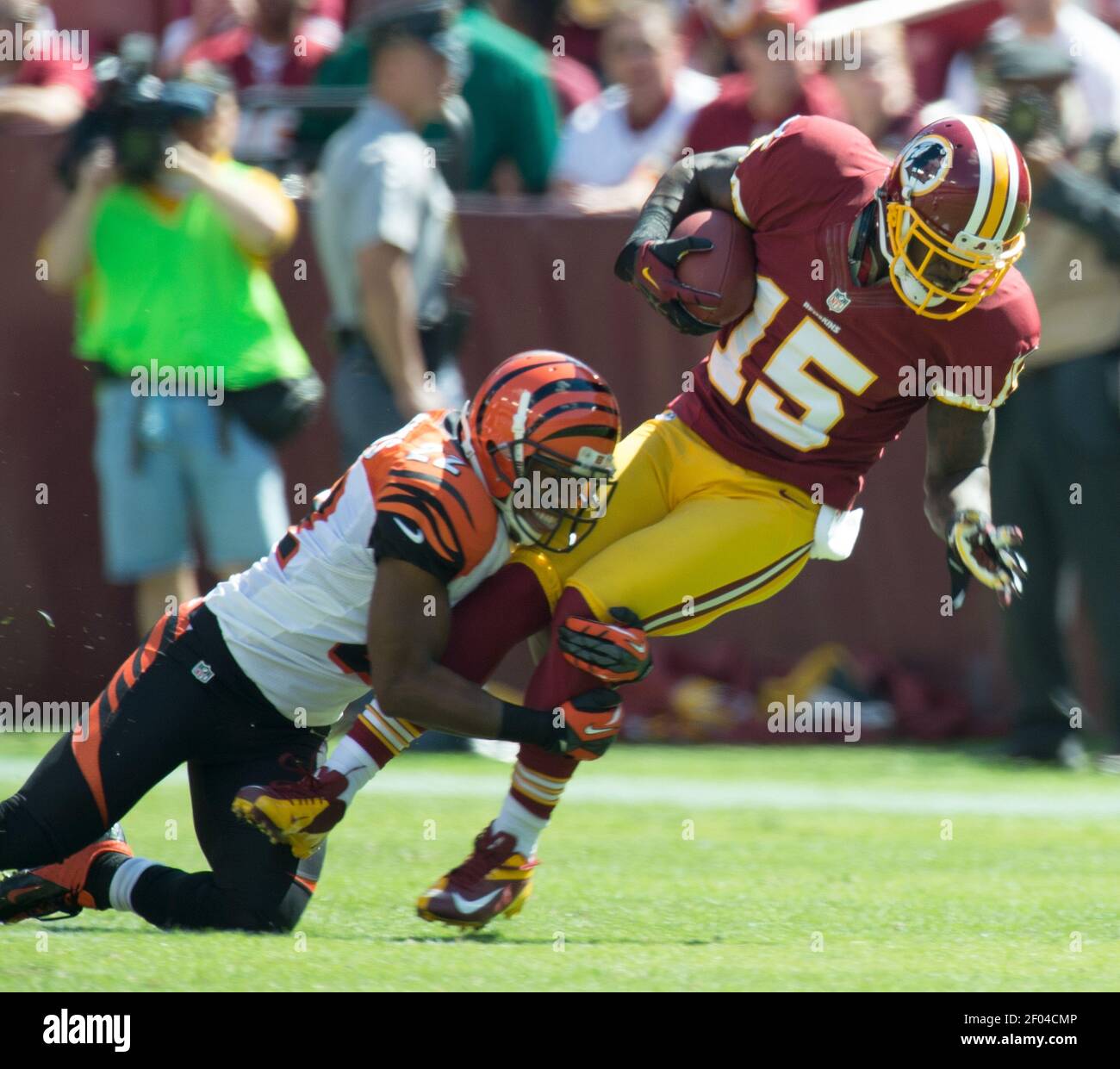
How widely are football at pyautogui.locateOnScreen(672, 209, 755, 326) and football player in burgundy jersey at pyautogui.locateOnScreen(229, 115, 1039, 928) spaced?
0.10ft

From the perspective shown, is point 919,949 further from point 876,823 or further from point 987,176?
point 876,823

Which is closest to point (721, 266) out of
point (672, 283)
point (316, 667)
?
point (672, 283)

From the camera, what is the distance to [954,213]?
14.4 ft

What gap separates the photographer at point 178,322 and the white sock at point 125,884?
242 cm

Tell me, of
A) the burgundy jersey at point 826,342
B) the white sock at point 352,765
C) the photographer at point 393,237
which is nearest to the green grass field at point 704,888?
the white sock at point 352,765

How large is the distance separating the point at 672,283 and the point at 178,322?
2.73 meters

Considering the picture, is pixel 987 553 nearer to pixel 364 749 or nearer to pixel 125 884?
pixel 364 749

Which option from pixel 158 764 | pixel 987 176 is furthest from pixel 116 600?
pixel 987 176

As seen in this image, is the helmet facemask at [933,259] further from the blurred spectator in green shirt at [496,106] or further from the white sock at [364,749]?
the blurred spectator in green shirt at [496,106]

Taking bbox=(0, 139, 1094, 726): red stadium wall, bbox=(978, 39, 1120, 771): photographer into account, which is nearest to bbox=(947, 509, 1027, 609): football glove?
bbox=(978, 39, 1120, 771): photographer

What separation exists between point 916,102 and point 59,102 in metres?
3.65

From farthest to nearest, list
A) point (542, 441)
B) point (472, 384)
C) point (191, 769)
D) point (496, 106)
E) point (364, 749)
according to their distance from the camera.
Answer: point (472, 384) < point (496, 106) < point (191, 769) < point (364, 749) < point (542, 441)

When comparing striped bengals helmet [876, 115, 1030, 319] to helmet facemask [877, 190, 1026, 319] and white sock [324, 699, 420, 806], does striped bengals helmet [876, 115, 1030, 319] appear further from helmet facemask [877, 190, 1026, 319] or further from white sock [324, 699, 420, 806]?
white sock [324, 699, 420, 806]
